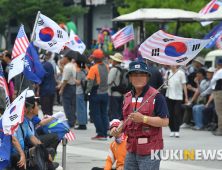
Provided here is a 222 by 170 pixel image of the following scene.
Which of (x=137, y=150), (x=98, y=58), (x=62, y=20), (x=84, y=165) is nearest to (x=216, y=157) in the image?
(x=84, y=165)

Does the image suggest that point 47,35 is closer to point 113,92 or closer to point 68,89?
point 113,92

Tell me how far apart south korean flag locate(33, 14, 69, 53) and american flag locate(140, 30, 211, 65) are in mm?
3072

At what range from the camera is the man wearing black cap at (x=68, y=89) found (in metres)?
11.3

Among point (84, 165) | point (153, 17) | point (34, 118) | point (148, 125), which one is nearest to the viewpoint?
point (148, 125)

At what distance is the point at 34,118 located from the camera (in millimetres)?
6477

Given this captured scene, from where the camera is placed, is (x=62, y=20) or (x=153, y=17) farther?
(x=62, y=20)

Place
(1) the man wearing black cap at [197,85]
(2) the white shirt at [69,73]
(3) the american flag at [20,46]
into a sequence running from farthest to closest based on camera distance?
(1) the man wearing black cap at [197,85] < (2) the white shirt at [69,73] < (3) the american flag at [20,46]

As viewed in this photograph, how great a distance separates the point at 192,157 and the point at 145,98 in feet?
13.9

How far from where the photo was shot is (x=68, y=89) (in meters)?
11.4

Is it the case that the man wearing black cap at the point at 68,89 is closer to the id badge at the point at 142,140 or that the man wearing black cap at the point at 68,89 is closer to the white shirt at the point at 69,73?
the white shirt at the point at 69,73

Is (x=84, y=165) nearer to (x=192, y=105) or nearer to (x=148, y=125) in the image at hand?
(x=148, y=125)

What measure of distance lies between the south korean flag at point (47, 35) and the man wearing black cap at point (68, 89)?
11.8ft

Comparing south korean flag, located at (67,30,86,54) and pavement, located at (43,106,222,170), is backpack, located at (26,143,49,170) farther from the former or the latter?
south korean flag, located at (67,30,86,54)

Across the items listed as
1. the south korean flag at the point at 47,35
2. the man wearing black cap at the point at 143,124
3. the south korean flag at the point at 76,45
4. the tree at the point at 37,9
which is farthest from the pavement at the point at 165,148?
the tree at the point at 37,9
